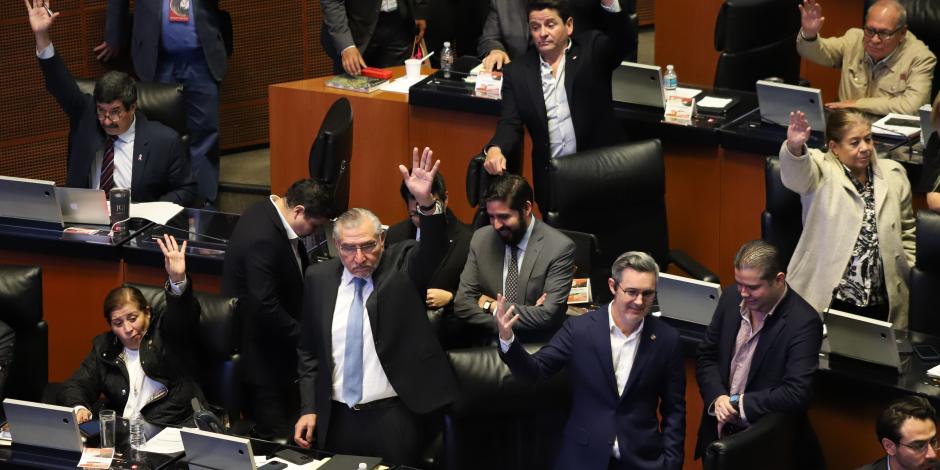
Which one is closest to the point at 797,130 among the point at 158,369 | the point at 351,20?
the point at 158,369

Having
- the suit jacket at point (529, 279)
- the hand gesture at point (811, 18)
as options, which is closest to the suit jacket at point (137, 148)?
the suit jacket at point (529, 279)

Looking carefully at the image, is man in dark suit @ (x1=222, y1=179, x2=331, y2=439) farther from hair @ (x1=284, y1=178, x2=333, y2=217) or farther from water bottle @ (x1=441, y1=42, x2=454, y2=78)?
water bottle @ (x1=441, y1=42, x2=454, y2=78)

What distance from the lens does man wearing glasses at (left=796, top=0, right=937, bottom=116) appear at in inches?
265

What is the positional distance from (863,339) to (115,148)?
3570 mm

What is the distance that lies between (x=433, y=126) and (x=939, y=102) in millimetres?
2803

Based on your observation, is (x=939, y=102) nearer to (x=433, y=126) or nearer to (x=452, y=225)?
(x=452, y=225)

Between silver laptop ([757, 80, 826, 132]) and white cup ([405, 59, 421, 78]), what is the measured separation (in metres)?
1.93

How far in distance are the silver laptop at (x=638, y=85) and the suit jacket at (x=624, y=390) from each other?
2.29 m

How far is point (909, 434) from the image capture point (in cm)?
455

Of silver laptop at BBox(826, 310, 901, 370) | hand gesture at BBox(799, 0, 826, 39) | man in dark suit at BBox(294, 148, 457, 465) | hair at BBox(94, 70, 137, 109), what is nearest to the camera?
silver laptop at BBox(826, 310, 901, 370)

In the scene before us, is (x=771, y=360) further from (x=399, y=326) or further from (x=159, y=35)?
(x=159, y=35)

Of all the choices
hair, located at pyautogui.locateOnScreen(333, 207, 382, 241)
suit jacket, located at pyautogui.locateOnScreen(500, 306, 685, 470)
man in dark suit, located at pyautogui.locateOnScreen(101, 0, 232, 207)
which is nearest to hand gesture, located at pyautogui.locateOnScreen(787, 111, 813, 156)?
suit jacket, located at pyautogui.locateOnScreen(500, 306, 685, 470)

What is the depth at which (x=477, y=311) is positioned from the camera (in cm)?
563

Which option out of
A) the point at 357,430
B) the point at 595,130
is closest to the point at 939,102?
the point at 595,130
